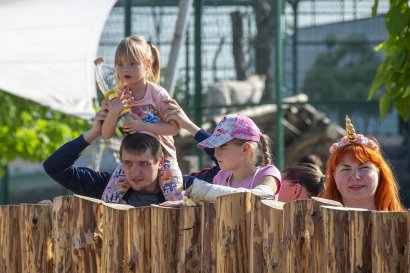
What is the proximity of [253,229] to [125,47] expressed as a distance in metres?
1.64

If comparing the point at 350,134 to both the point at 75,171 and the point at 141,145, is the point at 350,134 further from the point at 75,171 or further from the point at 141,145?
the point at 75,171

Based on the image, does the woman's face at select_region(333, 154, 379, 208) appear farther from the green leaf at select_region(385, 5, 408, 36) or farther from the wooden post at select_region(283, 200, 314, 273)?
the wooden post at select_region(283, 200, 314, 273)

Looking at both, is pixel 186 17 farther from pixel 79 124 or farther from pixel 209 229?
pixel 209 229

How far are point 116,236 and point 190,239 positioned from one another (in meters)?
→ 0.47

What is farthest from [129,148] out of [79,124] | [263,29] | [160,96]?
[79,124]

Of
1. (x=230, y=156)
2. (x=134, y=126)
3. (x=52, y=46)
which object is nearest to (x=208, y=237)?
(x=230, y=156)

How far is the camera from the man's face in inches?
227

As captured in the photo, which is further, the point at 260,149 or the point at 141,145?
the point at 141,145

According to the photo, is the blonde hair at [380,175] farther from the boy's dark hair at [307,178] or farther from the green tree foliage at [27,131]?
the green tree foliage at [27,131]

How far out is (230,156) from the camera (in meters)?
5.38

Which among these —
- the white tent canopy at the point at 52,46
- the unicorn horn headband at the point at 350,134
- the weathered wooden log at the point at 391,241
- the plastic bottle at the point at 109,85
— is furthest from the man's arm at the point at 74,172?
the white tent canopy at the point at 52,46

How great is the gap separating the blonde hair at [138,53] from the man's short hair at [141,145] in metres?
0.27

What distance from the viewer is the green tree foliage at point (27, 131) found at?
43.6 ft

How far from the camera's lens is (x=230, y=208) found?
4.61 m
